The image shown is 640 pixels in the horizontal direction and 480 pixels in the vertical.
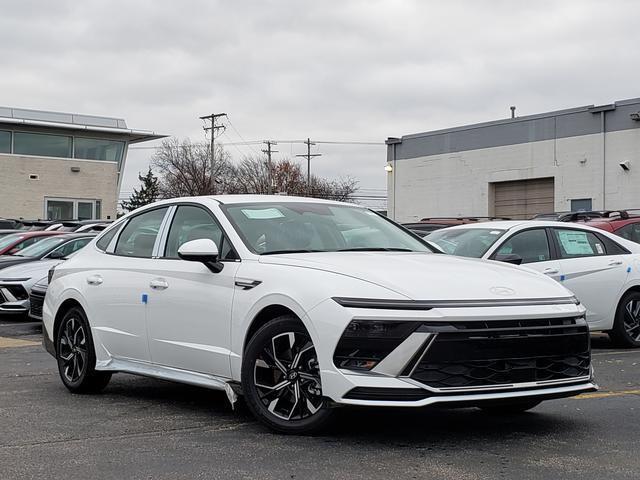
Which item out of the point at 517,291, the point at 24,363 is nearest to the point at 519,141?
the point at 24,363

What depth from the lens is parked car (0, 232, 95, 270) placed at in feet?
49.9

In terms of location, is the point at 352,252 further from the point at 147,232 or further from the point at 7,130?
the point at 7,130

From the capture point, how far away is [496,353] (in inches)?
206

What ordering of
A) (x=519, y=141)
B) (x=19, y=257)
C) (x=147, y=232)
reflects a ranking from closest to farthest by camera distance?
(x=147, y=232) → (x=19, y=257) → (x=519, y=141)

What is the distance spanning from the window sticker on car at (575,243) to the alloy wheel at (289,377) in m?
5.98

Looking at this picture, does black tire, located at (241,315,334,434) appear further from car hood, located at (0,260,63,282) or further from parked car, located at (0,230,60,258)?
parked car, located at (0,230,60,258)

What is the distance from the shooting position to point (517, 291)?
215 inches

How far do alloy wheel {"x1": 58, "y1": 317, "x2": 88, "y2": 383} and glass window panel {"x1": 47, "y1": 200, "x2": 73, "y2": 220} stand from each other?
110 ft

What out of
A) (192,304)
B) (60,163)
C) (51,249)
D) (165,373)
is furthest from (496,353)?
(60,163)

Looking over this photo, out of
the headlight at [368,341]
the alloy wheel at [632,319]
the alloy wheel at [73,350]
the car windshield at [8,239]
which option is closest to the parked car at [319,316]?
the headlight at [368,341]

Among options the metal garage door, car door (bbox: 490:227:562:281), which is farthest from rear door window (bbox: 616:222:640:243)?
the metal garage door

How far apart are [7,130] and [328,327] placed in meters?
36.0

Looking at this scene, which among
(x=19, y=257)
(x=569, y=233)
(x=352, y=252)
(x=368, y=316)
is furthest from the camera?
(x=19, y=257)

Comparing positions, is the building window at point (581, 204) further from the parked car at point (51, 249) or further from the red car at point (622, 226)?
the parked car at point (51, 249)
